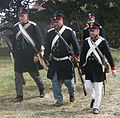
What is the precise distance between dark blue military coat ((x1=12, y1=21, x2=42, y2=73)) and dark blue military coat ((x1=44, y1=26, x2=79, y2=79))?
510mm

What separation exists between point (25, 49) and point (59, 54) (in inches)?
38.1

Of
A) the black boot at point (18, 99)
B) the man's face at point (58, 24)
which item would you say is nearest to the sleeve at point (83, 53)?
the man's face at point (58, 24)

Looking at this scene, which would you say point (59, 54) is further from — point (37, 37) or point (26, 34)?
point (26, 34)

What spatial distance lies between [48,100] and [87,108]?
1271mm

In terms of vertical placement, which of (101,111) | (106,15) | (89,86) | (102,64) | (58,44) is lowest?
(101,111)

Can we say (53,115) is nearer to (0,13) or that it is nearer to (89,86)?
(89,86)

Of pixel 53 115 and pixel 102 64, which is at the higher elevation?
pixel 102 64

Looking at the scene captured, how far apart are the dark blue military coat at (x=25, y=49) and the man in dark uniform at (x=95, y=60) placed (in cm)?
152

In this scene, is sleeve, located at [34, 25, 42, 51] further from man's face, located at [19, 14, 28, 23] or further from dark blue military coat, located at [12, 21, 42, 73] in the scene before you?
man's face, located at [19, 14, 28, 23]

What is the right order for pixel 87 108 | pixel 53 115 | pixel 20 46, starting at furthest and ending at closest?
pixel 20 46
pixel 87 108
pixel 53 115

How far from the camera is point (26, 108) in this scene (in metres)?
7.41

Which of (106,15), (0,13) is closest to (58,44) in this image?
(106,15)

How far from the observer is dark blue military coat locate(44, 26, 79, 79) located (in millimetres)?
7344

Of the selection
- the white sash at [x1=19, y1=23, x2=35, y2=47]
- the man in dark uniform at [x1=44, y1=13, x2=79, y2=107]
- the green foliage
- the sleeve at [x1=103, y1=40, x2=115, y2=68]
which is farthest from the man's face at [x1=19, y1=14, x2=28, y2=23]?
the green foliage
